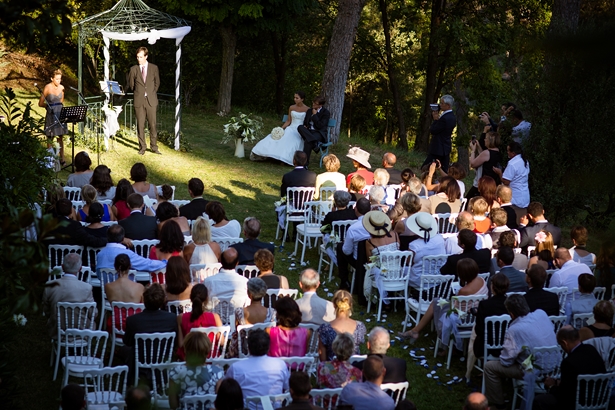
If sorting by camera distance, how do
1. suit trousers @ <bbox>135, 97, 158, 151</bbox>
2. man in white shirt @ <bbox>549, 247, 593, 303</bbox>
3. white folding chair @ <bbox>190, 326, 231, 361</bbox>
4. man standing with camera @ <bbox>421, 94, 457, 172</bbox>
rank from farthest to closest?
suit trousers @ <bbox>135, 97, 158, 151</bbox> < man standing with camera @ <bbox>421, 94, 457, 172</bbox> < man in white shirt @ <bbox>549, 247, 593, 303</bbox> < white folding chair @ <bbox>190, 326, 231, 361</bbox>

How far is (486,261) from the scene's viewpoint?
830cm

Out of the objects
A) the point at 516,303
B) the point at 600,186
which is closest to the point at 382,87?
the point at 516,303

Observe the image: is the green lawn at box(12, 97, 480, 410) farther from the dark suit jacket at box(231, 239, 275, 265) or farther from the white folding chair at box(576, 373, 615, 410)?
the dark suit jacket at box(231, 239, 275, 265)

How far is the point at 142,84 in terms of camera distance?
14.6 metres

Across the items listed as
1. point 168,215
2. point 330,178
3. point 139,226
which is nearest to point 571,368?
point 168,215

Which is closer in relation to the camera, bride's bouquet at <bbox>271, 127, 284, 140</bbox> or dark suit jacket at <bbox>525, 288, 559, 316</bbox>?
dark suit jacket at <bbox>525, 288, 559, 316</bbox>

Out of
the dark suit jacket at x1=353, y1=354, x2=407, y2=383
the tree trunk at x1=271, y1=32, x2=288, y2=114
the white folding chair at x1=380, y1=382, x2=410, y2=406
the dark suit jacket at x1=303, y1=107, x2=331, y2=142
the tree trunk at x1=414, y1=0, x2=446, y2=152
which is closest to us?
the white folding chair at x1=380, y1=382, x2=410, y2=406

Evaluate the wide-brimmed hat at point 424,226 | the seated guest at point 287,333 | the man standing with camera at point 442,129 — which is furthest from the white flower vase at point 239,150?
the seated guest at point 287,333

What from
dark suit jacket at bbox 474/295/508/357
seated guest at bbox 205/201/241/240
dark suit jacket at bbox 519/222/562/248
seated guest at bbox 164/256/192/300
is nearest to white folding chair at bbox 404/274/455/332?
dark suit jacket at bbox 474/295/508/357

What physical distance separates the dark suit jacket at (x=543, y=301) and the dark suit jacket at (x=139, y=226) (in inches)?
168

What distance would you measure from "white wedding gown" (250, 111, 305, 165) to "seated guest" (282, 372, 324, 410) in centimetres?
1065

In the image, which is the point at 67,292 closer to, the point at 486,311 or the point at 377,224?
the point at 377,224

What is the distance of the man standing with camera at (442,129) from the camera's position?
12.6 m

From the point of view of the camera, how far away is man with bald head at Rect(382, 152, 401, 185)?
36.8 feet
